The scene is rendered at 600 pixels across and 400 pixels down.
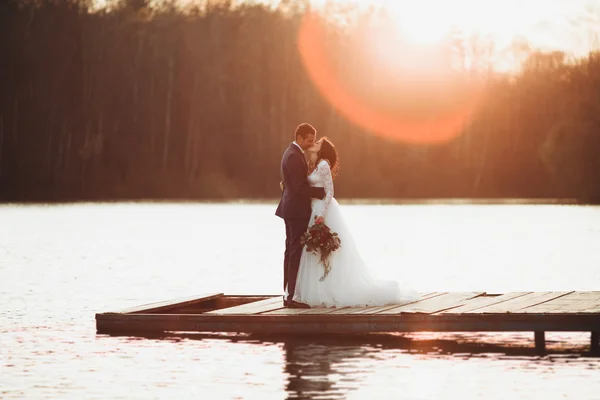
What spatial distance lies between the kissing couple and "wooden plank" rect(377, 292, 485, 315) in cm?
40

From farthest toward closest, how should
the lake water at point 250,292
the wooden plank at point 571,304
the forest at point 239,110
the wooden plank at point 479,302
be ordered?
the forest at point 239,110
the wooden plank at point 479,302
the wooden plank at point 571,304
the lake water at point 250,292

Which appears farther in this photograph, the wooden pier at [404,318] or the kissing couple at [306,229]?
the kissing couple at [306,229]

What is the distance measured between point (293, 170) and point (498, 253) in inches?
998

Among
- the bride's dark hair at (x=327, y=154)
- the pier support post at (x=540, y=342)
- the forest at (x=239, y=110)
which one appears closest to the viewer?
the pier support post at (x=540, y=342)

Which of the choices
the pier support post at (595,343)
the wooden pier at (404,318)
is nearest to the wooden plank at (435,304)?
the wooden pier at (404,318)

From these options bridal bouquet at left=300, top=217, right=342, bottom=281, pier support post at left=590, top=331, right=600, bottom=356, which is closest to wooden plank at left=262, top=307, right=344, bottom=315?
bridal bouquet at left=300, top=217, right=342, bottom=281

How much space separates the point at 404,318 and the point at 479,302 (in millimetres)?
1992

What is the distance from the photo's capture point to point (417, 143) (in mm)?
75750

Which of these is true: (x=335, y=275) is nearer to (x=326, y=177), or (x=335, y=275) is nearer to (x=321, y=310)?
(x=321, y=310)

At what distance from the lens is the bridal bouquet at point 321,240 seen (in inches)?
650

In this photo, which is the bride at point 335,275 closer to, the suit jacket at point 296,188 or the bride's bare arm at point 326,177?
the bride's bare arm at point 326,177

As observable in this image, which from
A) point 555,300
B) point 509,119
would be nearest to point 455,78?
point 509,119

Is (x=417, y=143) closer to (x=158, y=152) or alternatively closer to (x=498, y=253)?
(x=158, y=152)

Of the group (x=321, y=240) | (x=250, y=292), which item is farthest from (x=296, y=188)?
(x=250, y=292)
